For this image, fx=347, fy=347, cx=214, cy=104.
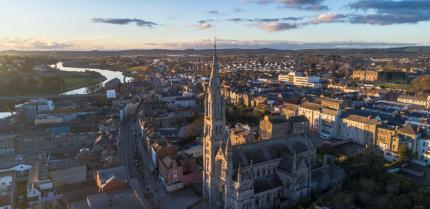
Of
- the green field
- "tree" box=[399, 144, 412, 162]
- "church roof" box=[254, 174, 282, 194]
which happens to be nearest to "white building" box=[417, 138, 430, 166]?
"tree" box=[399, 144, 412, 162]

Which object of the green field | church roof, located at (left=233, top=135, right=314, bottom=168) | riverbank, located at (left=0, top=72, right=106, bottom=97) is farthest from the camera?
the green field

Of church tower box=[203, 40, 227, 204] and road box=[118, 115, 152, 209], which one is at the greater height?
church tower box=[203, 40, 227, 204]

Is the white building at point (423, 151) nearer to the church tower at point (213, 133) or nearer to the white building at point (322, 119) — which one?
the white building at point (322, 119)

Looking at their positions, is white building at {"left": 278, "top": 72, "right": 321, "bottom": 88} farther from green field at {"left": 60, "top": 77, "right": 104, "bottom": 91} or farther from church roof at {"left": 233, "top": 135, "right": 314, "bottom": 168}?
church roof at {"left": 233, "top": 135, "right": 314, "bottom": 168}

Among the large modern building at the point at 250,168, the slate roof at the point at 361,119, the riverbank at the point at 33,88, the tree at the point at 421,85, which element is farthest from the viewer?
the riverbank at the point at 33,88

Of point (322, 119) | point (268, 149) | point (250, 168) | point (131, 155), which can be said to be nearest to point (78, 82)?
point (131, 155)

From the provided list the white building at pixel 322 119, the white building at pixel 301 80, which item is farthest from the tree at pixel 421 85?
the white building at pixel 322 119

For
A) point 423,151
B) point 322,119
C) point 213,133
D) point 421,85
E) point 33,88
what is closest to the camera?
point 213,133

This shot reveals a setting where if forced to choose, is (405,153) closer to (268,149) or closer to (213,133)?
(268,149)
